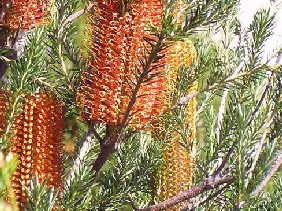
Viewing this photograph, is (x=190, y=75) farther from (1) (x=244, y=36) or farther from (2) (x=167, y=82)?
(1) (x=244, y=36)

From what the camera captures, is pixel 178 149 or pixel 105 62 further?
pixel 178 149

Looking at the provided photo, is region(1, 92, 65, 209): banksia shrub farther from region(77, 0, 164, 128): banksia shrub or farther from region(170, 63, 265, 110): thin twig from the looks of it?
region(170, 63, 265, 110): thin twig

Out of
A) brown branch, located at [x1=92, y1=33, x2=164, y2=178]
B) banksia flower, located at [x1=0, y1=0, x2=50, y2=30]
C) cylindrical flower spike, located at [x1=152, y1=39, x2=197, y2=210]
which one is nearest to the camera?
brown branch, located at [x1=92, y1=33, x2=164, y2=178]

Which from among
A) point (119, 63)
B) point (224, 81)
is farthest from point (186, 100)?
point (119, 63)

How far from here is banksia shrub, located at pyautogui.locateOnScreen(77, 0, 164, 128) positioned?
0.55 metres

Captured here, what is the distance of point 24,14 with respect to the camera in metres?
0.61

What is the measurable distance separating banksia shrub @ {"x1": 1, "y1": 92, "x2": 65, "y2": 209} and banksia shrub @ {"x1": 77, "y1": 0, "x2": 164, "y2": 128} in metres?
0.05

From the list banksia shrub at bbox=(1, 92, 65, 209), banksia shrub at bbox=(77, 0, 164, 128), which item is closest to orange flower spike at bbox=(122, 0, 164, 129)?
banksia shrub at bbox=(77, 0, 164, 128)

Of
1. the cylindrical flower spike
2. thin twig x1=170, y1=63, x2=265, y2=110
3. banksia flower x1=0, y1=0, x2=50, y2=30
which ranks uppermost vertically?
banksia flower x1=0, y1=0, x2=50, y2=30

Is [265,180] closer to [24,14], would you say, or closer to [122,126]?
[122,126]

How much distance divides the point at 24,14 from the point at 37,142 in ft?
0.59

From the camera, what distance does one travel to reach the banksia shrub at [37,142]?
1.87 feet

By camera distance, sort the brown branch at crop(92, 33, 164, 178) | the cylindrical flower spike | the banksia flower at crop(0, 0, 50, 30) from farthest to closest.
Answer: the cylindrical flower spike < the banksia flower at crop(0, 0, 50, 30) < the brown branch at crop(92, 33, 164, 178)

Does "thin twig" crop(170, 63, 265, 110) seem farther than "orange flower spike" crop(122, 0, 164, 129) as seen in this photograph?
Yes
